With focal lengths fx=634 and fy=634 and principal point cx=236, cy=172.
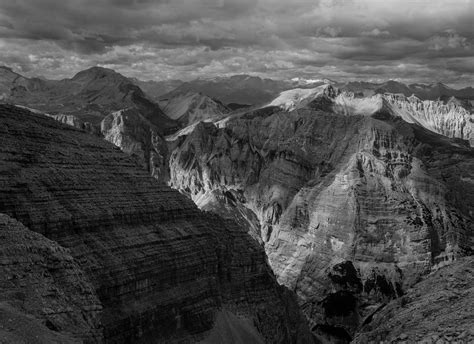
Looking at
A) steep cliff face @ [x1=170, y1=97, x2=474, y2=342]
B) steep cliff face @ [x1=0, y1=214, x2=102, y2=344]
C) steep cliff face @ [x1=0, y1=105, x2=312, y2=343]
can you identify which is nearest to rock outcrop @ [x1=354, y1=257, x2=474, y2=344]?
steep cliff face @ [x1=0, y1=214, x2=102, y2=344]

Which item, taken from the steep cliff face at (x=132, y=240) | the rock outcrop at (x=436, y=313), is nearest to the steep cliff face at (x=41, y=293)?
the steep cliff face at (x=132, y=240)

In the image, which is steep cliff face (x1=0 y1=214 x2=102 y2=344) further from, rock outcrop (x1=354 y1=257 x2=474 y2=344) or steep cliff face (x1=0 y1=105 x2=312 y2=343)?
rock outcrop (x1=354 y1=257 x2=474 y2=344)

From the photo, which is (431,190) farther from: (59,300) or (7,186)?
(59,300)

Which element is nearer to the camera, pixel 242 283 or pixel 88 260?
pixel 88 260

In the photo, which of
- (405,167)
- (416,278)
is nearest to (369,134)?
(405,167)

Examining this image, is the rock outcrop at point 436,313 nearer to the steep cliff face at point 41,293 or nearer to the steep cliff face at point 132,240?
the steep cliff face at point 41,293
